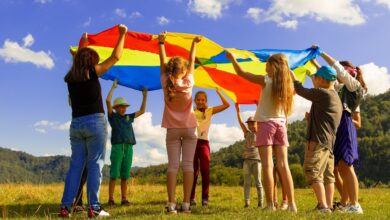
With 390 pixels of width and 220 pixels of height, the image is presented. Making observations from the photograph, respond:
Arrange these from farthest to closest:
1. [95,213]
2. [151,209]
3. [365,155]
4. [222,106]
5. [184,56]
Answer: [365,155] → [184,56] → [222,106] → [151,209] → [95,213]

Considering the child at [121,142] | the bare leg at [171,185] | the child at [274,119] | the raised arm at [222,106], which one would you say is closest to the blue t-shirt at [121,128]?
the child at [121,142]

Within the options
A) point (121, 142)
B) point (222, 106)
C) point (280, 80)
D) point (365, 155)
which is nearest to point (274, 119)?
point (280, 80)

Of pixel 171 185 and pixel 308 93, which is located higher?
pixel 308 93

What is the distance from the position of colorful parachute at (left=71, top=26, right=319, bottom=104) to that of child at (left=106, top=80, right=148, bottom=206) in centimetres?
60

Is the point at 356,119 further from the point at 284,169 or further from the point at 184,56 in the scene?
the point at 184,56

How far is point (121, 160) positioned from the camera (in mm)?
7035

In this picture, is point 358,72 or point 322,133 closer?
point 322,133

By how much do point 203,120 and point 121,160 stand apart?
60.0 inches

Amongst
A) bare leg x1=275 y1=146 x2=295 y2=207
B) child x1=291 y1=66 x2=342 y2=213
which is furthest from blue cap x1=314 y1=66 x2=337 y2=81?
bare leg x1=275 y1=146 x2=295 y2=207

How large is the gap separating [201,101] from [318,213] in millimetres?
2968

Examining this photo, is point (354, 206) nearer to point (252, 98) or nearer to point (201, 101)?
point (201, 101)

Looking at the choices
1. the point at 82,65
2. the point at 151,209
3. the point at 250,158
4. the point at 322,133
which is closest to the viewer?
the point at 82,65

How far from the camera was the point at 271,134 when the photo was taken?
16.7ft

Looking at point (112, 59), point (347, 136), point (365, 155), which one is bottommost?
point (347, 136)
